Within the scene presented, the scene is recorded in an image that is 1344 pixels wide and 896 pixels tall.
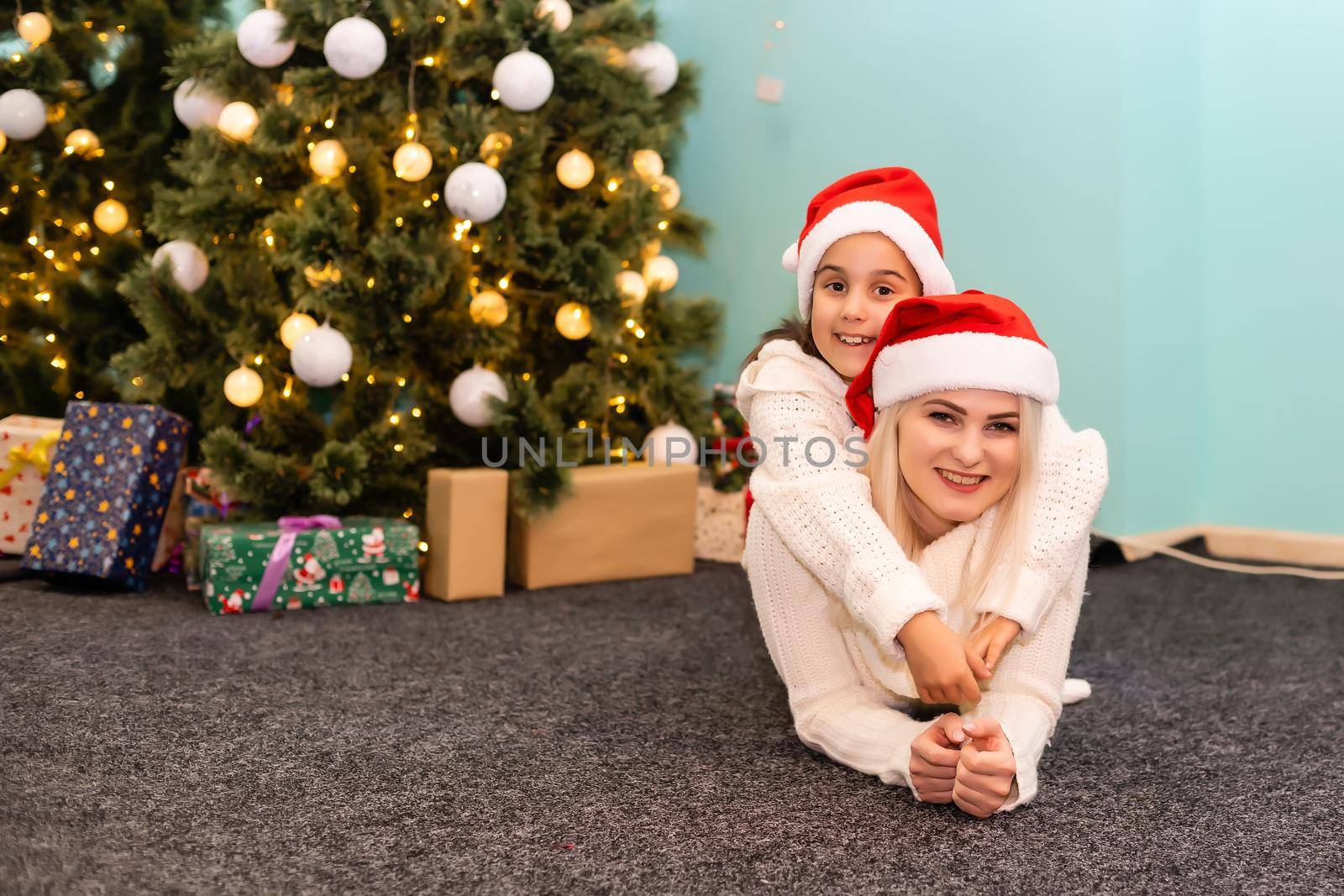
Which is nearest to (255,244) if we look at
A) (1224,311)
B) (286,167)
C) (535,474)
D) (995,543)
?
(286,167)

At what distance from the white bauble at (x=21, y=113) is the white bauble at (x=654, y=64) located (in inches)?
46.3

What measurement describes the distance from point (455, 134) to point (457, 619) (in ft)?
2.89

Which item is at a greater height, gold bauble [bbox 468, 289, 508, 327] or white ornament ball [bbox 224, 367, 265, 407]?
gold bauble [bbox 468, 289, 508, 327]

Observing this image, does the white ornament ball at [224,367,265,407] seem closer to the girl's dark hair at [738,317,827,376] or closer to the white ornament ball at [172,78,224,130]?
the white ornament ball at [172,78,224,130]

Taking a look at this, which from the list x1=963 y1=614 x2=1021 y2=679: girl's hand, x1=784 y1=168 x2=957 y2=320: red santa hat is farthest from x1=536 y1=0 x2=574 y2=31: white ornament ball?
x1=963 y1=614 x2=1021 y2=679: girl's hand

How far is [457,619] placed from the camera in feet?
6.39

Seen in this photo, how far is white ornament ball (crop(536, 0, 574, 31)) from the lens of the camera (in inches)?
87.2

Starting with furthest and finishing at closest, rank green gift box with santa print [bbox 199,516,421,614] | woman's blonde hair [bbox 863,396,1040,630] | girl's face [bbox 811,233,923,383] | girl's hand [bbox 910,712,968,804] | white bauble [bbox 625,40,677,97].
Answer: white bauble [bbox 625,40,677,97] → green gift box with santa print [bbox 199,516,421,614] → girl's face [bbox 811,233,923,383] → woman's blonde hair [bbox 863,396,1040,630] → girl's hand [bbox 910,712,968,804]

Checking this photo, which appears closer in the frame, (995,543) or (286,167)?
(995,543)

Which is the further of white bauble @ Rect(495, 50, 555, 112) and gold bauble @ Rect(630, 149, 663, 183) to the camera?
gold bauble @ Rect(630, 149, 663, 183)

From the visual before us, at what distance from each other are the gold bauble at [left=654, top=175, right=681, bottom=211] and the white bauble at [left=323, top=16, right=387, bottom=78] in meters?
0.62

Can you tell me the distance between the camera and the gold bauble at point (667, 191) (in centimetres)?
244

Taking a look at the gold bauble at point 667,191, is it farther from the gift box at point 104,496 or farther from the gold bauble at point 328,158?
the gift box at point 104,496

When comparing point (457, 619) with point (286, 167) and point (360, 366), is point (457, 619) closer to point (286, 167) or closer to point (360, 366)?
point (360, 366)
